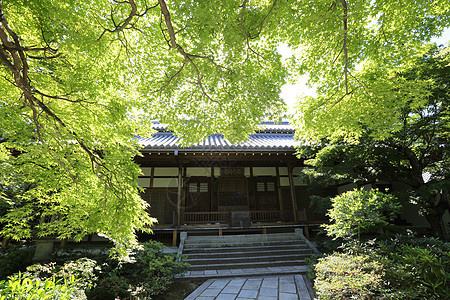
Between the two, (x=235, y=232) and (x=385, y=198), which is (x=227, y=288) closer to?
(x=385, y=198)

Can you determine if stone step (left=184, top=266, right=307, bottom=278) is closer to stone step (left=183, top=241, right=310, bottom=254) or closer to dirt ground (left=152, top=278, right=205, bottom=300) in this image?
dirt ground (left=152, top=278, right=205, bottom=300)

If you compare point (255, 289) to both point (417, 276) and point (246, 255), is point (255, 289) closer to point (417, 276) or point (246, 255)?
point (246, 255)

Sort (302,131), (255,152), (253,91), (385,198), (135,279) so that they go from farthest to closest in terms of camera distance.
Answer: (255,152) → (302,131) → (135,279) → (385,198) → (253,91)

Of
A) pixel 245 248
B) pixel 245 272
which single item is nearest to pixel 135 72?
pixel 245 272

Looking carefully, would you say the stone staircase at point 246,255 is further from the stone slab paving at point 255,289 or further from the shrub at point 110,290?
the shrub at point 110,290

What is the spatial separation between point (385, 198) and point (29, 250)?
11.6m

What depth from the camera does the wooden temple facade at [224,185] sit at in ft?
33.4

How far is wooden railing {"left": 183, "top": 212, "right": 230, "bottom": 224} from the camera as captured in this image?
10398 mm

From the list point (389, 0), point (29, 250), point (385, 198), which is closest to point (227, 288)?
point (385, 198)

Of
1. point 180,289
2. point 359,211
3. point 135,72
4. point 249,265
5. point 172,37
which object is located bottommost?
point 180,289

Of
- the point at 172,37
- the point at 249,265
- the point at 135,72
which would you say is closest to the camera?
the point at 172,37

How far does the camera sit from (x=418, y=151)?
6.76 metres

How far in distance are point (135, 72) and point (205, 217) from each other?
8476 mm

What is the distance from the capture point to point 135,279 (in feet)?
17.5
